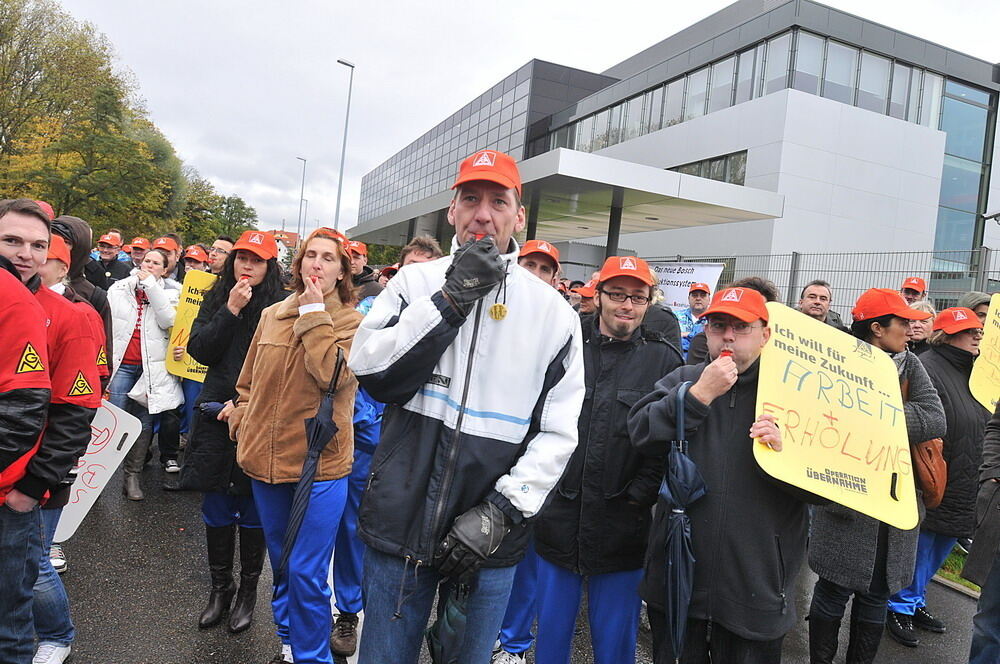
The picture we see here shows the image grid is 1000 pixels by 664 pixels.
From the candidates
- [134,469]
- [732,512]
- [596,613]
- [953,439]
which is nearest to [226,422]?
[596,613]

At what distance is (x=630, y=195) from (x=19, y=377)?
1598 centimetres

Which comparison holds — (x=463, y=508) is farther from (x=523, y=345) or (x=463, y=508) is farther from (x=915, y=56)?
(x=915, y=56)

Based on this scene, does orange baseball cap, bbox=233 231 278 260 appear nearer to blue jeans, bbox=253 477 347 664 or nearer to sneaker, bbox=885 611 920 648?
blue jeans, bbox=253 477 347 664

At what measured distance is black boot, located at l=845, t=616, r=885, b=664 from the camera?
3463 mm

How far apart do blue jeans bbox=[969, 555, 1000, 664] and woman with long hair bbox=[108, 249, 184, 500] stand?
5.84m

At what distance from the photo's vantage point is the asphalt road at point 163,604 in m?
3.45

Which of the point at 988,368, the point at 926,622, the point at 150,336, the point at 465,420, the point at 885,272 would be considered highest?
the point at 885,272

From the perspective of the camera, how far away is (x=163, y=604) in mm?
3918

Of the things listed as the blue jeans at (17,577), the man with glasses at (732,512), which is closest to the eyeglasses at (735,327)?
the man with glasses at (732,512)

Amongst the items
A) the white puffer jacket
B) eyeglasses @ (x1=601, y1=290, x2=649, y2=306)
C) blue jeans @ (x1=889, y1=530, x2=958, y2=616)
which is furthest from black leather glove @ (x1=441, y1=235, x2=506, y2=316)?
the white puffer jacket

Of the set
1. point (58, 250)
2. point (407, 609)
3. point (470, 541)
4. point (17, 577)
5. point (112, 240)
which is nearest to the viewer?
point (470, 541)

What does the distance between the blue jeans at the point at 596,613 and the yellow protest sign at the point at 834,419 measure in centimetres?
94

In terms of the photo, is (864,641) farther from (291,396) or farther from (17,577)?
(17,577)

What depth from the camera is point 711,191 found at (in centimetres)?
1659
